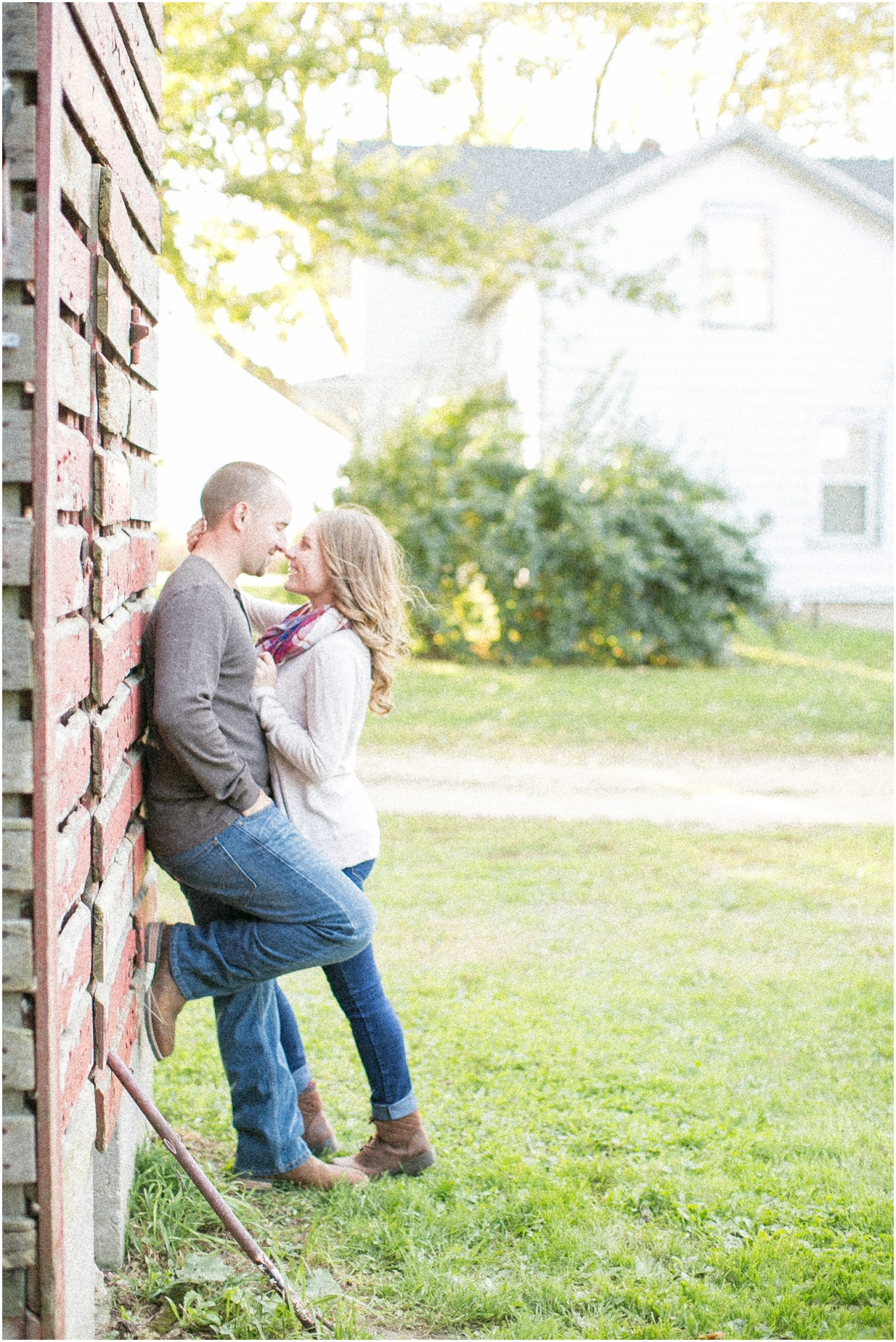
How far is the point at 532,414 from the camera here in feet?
60.0

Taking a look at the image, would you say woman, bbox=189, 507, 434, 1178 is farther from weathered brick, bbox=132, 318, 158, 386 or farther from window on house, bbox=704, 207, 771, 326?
window on house, bbox=704, 207, 771, 326

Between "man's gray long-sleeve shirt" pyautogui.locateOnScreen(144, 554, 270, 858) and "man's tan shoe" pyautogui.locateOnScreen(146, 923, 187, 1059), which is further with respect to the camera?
"man's tan shoe" pyautogui.locateOnScreen(146, 923, 187, 1059)

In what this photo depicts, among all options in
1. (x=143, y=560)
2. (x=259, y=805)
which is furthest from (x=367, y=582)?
(x=259, y=805)

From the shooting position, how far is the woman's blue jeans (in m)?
3.87

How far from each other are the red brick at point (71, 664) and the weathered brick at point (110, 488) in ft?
0.91

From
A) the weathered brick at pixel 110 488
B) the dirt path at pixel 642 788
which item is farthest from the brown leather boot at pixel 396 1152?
the dirt path at pixel 642 788

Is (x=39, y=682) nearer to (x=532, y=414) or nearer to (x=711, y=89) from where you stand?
(x=532, y=414)

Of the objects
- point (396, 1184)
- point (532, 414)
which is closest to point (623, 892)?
point (396, 1184)

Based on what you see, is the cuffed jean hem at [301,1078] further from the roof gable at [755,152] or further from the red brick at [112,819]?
the roof gable at [755,152]

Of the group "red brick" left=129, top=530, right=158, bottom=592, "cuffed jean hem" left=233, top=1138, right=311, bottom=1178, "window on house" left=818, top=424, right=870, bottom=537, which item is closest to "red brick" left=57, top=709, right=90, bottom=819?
"red brick" left=129, top=530, right=158, bottom=592

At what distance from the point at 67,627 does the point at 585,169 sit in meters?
22.0

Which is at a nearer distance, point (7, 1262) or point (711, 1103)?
point (7, 1262)

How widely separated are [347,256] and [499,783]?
6.38 metres

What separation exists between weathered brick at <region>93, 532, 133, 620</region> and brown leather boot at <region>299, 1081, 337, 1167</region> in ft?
5.69
